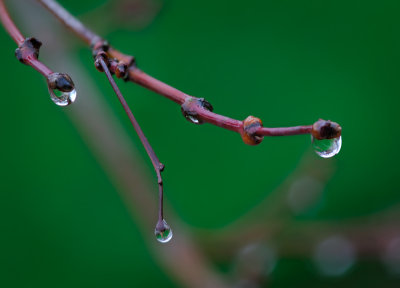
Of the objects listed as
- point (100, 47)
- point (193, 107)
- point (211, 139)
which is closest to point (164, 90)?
point (193, 107)

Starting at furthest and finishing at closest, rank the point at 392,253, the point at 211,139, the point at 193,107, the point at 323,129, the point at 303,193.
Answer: the point at 211,139 < the point at 303,193 < the point at 392,253 < the point at 193,107 < the point at 323,129

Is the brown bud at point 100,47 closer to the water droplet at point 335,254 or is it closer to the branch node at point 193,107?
the branch node at point 193,107

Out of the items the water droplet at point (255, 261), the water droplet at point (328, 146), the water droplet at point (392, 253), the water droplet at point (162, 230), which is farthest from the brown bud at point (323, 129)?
the water droplet at point (392, 253)

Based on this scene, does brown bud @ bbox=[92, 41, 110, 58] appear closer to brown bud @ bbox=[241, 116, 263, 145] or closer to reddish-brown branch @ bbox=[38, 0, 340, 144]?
reddish-brown branch @ bbox=[38, 0, 340, 144]

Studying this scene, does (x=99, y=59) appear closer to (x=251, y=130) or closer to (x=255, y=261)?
(x=251, y=130)

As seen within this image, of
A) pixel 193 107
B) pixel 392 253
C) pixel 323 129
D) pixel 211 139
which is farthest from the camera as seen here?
pixel 211 139

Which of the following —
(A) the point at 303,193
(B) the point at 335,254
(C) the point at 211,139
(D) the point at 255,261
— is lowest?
(D) the point at 255,261
